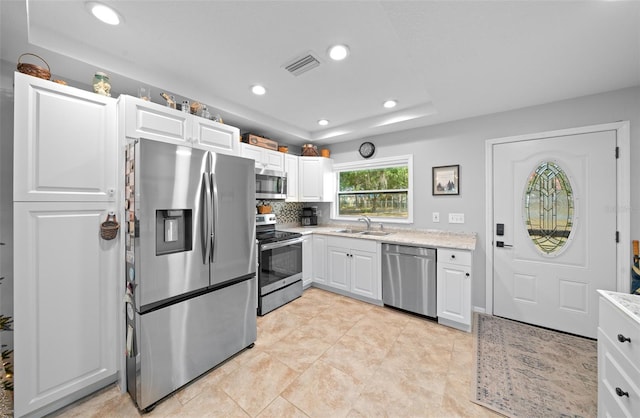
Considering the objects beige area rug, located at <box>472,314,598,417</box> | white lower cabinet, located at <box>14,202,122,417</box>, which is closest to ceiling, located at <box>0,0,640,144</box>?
white lower cabinet, located at <box>14,202,122,417</box>

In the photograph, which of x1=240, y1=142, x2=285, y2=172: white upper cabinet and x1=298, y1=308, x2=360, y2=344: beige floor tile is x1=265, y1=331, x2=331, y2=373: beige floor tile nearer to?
x1=298, y1=308, x2=360, y2=344: beige floor tile

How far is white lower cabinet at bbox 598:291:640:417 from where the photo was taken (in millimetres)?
1045

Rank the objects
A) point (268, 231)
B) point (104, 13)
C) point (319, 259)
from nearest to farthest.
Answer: point (104, 13), point (268, 231), point (319, 259)

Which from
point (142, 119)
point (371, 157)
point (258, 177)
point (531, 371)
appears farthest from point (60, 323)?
point (371, 157)

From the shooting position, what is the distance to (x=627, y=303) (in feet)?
3.89

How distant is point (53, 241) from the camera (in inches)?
58.2

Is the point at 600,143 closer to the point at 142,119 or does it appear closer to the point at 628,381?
the point at 628,381

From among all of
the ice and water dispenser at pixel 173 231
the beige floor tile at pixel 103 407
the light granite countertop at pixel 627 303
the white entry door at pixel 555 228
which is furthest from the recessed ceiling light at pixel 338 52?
the beige floor tile at pixel 103 407

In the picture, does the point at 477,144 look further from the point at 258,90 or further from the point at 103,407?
the point at 103,407

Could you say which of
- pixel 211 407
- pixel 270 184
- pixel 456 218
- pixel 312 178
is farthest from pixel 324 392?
pixel 312 178

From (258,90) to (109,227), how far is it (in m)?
1.86

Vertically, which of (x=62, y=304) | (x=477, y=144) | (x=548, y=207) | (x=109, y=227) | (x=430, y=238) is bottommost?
(x=62, y=304)

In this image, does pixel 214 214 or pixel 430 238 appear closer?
pixel 214 214

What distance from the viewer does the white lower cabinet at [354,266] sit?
3.09 meters
